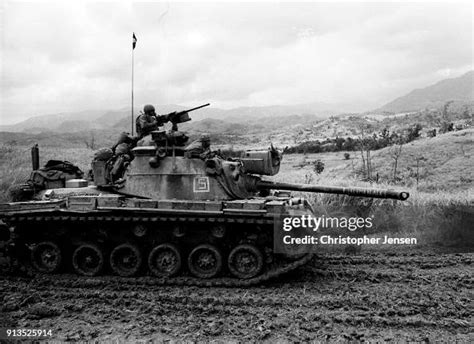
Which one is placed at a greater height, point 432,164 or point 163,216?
point 432,164

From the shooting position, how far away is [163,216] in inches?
344

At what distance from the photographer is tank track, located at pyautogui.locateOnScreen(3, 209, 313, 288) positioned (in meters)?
8.49

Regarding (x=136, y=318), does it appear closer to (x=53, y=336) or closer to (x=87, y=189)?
(x=53, y=336)

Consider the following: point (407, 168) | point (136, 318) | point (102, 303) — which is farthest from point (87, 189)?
point (407, 168)

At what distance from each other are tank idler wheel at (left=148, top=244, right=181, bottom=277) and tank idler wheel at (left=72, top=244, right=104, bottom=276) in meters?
1.03

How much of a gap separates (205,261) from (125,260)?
1594mm

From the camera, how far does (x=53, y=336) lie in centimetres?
665

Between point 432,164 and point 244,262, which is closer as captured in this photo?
point 244,262

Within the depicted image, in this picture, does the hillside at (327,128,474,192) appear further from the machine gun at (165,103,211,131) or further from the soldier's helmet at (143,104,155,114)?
the soldier's helmet at (143,104,155,114)

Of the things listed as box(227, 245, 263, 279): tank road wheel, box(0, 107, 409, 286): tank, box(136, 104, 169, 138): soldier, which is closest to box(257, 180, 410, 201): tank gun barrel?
box(0, 107, 409, 286): tank

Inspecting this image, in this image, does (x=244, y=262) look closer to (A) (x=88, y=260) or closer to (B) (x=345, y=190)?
(B) (x=345, y=190)

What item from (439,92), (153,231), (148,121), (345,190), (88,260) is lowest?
(88,260)

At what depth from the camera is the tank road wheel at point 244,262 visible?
8.62 meters

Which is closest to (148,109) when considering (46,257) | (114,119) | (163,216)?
(163,216)
